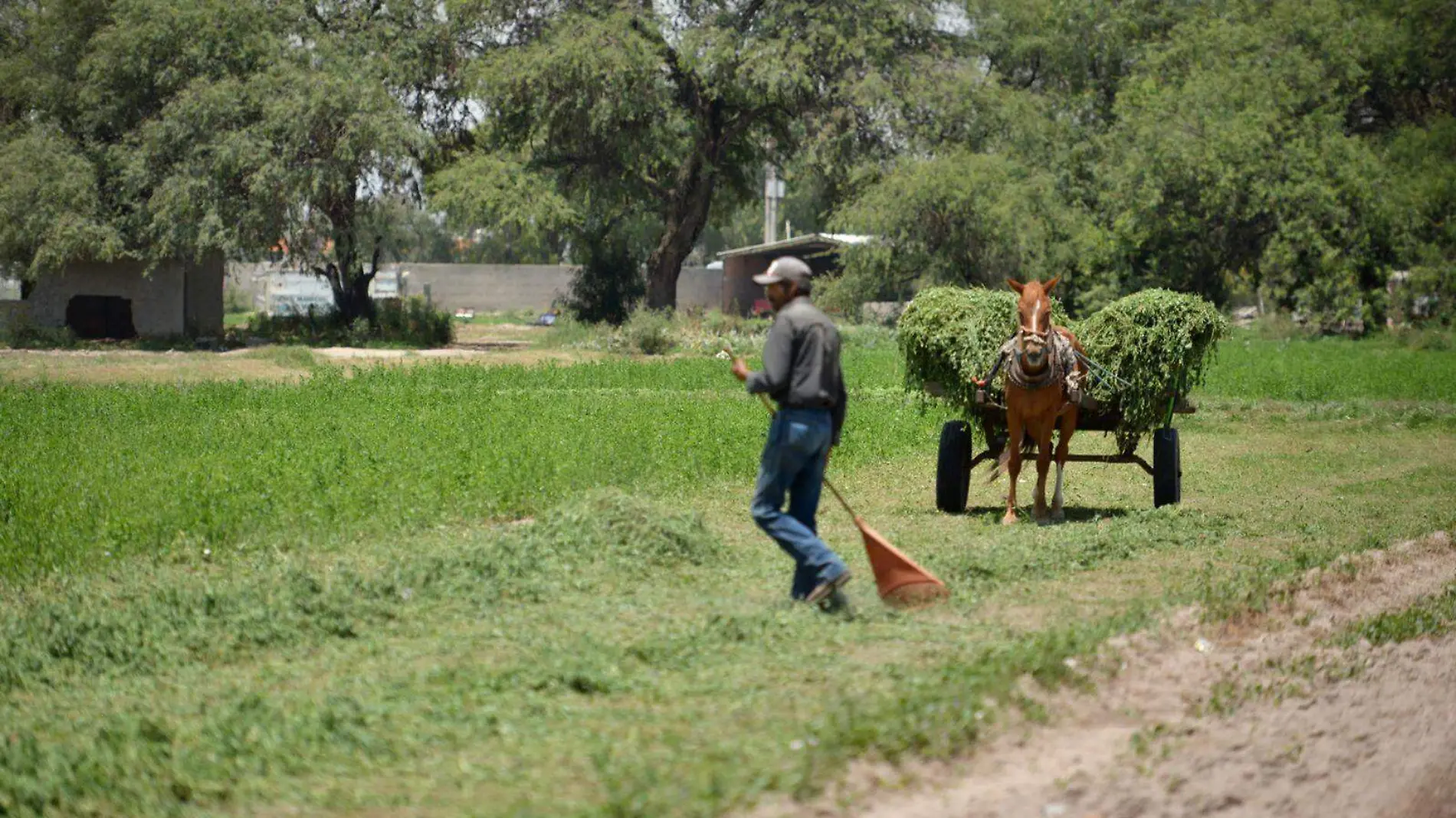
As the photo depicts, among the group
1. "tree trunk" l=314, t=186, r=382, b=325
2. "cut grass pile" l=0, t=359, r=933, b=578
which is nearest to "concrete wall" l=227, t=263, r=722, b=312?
"tree trunk" l=314, t=186, r=382, b=325

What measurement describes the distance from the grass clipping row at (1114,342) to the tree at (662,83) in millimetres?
26701

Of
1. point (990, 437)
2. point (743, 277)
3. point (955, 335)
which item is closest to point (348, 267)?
point (743, 277)

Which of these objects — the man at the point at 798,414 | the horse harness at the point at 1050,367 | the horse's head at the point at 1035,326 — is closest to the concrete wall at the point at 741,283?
the horse harness at the point at 1050,367

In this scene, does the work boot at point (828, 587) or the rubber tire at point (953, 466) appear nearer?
the work boot at point (828, 587)

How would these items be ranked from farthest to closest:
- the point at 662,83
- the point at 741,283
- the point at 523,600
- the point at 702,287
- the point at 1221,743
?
the point at 702,287 < the point at 741,283 < the point at 662,83 < the point at 523,600 < the point at 1221,743

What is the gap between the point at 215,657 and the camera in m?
8.34

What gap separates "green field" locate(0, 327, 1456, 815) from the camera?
20.6 feet

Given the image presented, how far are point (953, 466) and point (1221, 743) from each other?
673 cm

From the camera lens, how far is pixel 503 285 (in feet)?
221

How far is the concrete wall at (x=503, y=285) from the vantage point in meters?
66.9

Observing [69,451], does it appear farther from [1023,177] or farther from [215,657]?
[1023,177]

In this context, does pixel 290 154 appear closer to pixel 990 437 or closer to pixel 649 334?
pixel 649 334

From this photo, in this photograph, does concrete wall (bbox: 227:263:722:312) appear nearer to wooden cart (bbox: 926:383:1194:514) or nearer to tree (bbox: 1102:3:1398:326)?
tree (bbox: 1102:3:1398:326)

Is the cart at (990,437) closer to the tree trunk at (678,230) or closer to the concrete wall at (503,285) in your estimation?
the tree trunk at (678,230)
